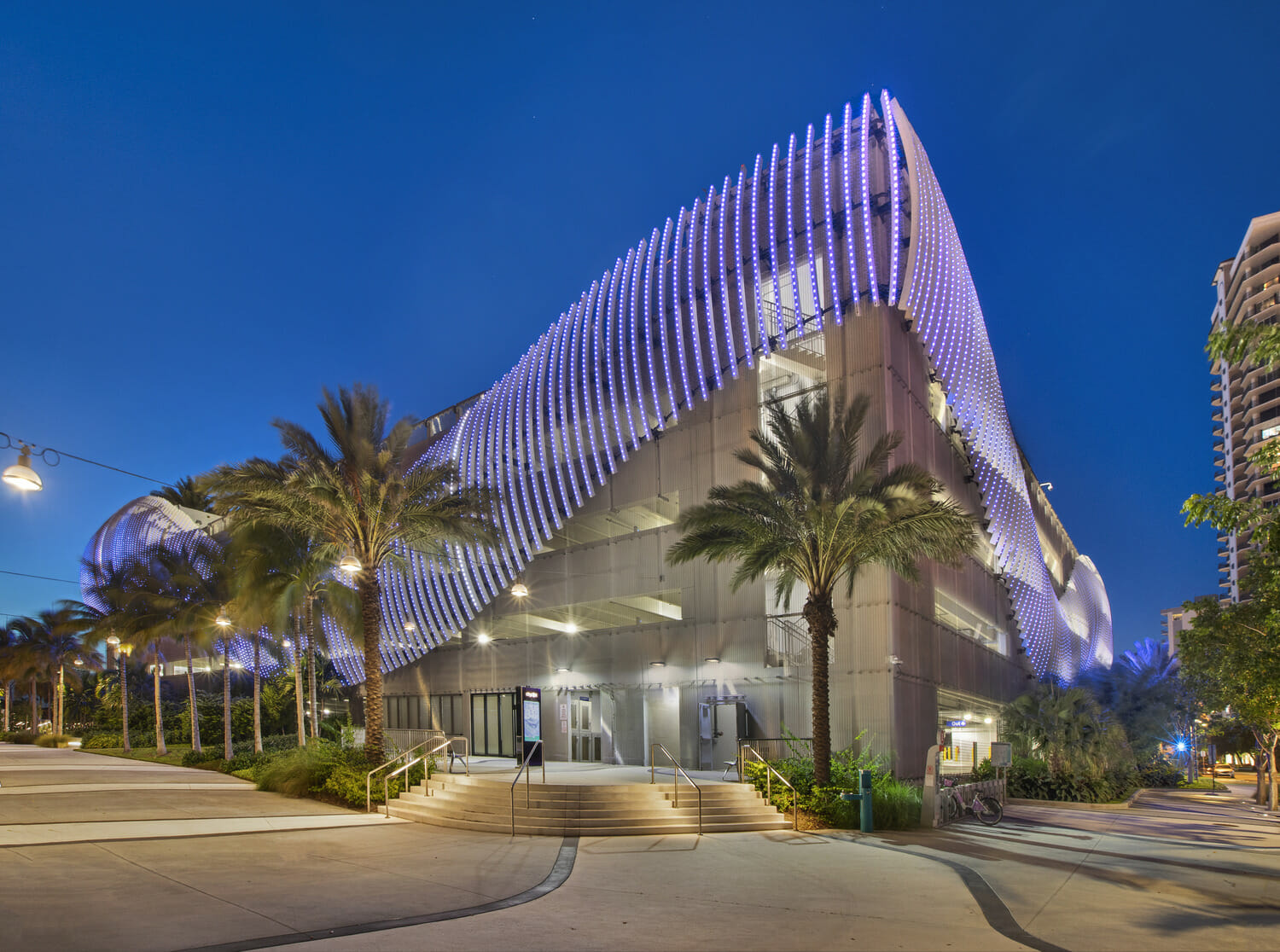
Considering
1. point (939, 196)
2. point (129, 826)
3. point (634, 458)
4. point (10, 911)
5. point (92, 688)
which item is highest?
point (939, 196)

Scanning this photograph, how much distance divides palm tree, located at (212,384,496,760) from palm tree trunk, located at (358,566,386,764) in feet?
0.07

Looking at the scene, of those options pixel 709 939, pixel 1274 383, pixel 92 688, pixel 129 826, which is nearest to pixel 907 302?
pixel 709 939

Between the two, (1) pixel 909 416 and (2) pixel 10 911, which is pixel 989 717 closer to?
(1) pixel 909 416

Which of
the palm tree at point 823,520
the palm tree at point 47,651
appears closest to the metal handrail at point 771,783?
the palm tree at point 823,520

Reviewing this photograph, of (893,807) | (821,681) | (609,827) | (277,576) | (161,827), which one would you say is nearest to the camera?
(161,827)

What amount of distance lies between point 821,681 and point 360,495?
37.3ft

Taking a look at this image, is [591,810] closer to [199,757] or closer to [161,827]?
[161,827]

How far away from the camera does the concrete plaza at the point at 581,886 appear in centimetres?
865

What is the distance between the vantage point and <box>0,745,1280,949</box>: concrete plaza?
8.65 m

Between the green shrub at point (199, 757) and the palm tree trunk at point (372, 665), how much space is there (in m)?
12.3

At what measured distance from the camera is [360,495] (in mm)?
21453

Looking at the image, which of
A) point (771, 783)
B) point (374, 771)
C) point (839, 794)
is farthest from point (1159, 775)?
point (374, 771)

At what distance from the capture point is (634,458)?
2983 cm

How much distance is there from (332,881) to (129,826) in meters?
6.46
